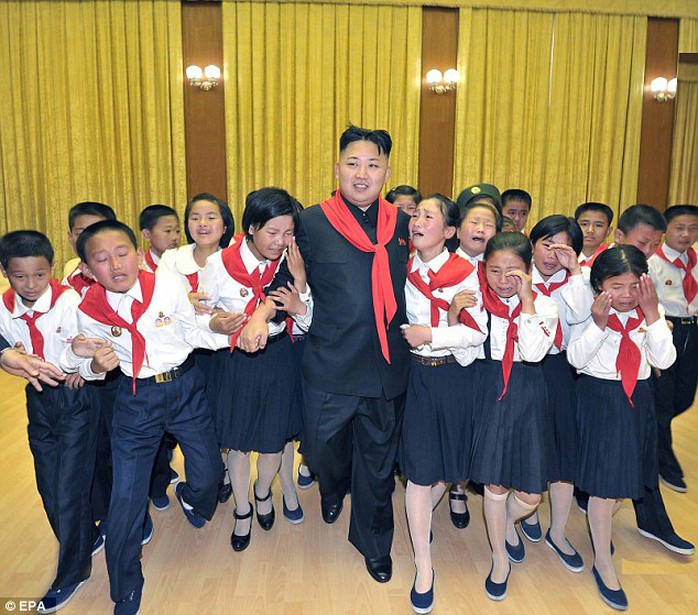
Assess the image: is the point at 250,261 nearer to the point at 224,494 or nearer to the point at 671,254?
the point at 224,494

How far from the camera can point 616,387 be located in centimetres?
237

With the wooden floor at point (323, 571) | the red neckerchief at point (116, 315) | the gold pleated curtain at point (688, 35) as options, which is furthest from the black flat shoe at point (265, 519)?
the gold pleated curtain at point (688, 35)

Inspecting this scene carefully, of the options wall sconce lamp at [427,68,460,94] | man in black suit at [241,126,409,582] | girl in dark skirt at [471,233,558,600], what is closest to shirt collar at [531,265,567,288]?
girl in dark skirt at [471,233,558,600]

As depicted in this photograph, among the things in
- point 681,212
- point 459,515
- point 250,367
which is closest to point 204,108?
point 250,367

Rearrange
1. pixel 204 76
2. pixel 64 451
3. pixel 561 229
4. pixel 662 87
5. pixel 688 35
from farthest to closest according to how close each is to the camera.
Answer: pixel 662 87 → pixel 688 35 → pixel 204 76 → pixel 561 229 → pixel 64 451

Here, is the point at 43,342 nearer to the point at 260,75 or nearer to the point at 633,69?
the point at 260,75

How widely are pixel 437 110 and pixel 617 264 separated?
19.7 feet

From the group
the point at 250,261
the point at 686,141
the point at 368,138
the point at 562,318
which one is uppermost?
the point at 686,141

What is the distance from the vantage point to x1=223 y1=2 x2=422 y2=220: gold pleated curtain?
7410 mm

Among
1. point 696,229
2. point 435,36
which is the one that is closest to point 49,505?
point 696,229

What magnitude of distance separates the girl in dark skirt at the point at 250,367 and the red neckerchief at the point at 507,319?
72 centimetres

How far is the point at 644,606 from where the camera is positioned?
2348 mm

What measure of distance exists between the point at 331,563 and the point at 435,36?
674cm

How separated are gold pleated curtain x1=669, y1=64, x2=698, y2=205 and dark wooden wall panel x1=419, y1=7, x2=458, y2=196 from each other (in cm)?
505
